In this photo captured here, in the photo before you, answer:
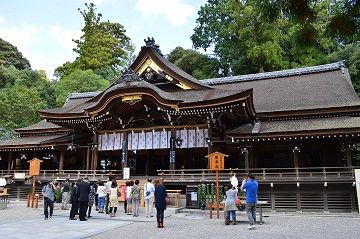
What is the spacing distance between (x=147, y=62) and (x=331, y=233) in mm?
16213

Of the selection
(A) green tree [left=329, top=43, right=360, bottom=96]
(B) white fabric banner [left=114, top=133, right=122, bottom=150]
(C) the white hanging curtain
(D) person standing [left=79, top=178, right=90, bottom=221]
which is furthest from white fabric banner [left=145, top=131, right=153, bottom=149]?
(A) green tree [left=329, top=43, right=360, bottom=96]

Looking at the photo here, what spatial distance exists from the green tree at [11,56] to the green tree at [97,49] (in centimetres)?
1704

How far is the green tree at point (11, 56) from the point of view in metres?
68.0

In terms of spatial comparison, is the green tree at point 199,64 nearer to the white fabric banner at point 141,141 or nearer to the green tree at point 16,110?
the green tree at point 16,110

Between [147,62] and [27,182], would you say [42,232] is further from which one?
[147,62]

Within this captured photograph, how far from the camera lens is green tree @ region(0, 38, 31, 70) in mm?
68031

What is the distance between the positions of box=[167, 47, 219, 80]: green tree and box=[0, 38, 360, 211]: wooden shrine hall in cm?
2289

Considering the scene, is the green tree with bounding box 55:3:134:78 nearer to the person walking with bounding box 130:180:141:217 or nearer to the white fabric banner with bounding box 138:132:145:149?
the white fabric banner with bounding box 138:132:145:149

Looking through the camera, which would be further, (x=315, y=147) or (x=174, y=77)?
(x=174, y=77)

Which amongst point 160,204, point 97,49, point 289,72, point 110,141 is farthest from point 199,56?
point 160,204

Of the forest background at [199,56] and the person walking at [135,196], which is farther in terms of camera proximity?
the forest background at [199,56]

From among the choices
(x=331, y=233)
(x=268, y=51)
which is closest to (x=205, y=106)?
(x=331, y=233)

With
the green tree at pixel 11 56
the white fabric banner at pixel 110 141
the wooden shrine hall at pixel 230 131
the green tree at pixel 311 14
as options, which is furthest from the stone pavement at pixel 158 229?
the green tree at pixel 11 56

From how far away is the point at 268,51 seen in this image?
39750 millimetres
